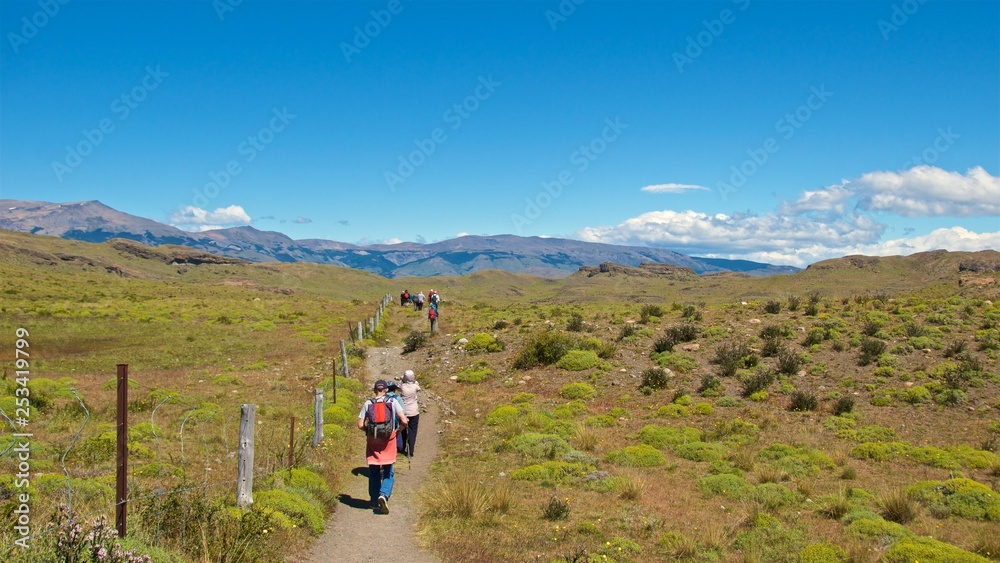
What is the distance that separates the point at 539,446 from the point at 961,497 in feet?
26.2

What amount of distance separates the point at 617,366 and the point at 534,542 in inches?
572

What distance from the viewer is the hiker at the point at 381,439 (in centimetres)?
1041

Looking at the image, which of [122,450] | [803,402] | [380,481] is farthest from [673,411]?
[122,450]

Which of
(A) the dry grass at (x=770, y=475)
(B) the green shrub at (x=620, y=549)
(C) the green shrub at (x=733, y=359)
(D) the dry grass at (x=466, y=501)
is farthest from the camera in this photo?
(C) the green shrub at (x=733, y=359)

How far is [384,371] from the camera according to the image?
85.0ft

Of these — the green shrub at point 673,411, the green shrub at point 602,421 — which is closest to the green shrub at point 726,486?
the green shrub at point 602,421

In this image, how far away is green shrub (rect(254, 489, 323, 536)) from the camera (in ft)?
29.4

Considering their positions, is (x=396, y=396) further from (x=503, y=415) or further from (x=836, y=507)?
(x=836, y=507)

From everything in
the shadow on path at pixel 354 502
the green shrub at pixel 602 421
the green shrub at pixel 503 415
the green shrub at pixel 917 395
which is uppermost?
the green shrub at pixel 917 395

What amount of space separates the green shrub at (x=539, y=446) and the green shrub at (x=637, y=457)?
1063mm

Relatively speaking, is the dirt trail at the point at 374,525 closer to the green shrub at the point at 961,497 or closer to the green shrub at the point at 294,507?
the green shrub at the point at 294,507

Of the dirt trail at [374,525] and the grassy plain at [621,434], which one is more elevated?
the grassy plain at [621,434]

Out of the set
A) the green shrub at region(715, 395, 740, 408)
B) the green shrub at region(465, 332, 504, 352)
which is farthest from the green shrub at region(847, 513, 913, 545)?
the green shrub at region(465, 332, 504, 352)

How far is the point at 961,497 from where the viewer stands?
10.1m
